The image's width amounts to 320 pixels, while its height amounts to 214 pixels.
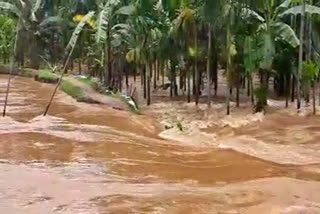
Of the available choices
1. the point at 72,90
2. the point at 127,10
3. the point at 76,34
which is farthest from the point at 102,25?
the point at 72,90

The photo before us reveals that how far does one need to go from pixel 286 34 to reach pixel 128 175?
10288 mm

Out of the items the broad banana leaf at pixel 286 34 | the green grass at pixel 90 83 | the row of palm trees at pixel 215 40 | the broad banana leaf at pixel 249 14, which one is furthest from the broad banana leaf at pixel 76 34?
the broad banana leaf at pixel 286 34

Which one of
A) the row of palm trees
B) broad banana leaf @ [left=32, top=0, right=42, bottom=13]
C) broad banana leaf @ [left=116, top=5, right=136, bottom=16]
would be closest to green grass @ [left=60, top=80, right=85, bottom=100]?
the row of palm trees

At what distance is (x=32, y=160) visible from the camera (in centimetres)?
1077

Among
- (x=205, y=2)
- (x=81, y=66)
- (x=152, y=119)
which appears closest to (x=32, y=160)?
(x=152, y=119)

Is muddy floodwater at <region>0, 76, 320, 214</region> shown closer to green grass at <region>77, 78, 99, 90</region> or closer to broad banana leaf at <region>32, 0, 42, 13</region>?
green grass at <region>77, 78, 99, 90</region>

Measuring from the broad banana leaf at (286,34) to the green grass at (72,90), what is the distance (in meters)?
7.17

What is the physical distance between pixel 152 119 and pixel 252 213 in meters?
10.7

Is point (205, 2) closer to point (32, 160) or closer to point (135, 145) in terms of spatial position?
point (135, 145)

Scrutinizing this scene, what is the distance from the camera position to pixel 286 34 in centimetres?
1838

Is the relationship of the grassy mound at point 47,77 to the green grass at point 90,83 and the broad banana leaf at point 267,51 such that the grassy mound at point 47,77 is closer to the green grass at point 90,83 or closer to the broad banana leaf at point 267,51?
the green grass at point 90,83

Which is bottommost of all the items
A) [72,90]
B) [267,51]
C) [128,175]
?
[128,175]

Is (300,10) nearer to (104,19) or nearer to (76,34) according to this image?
(104,19)

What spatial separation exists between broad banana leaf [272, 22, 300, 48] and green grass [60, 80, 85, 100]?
23.5 feet
